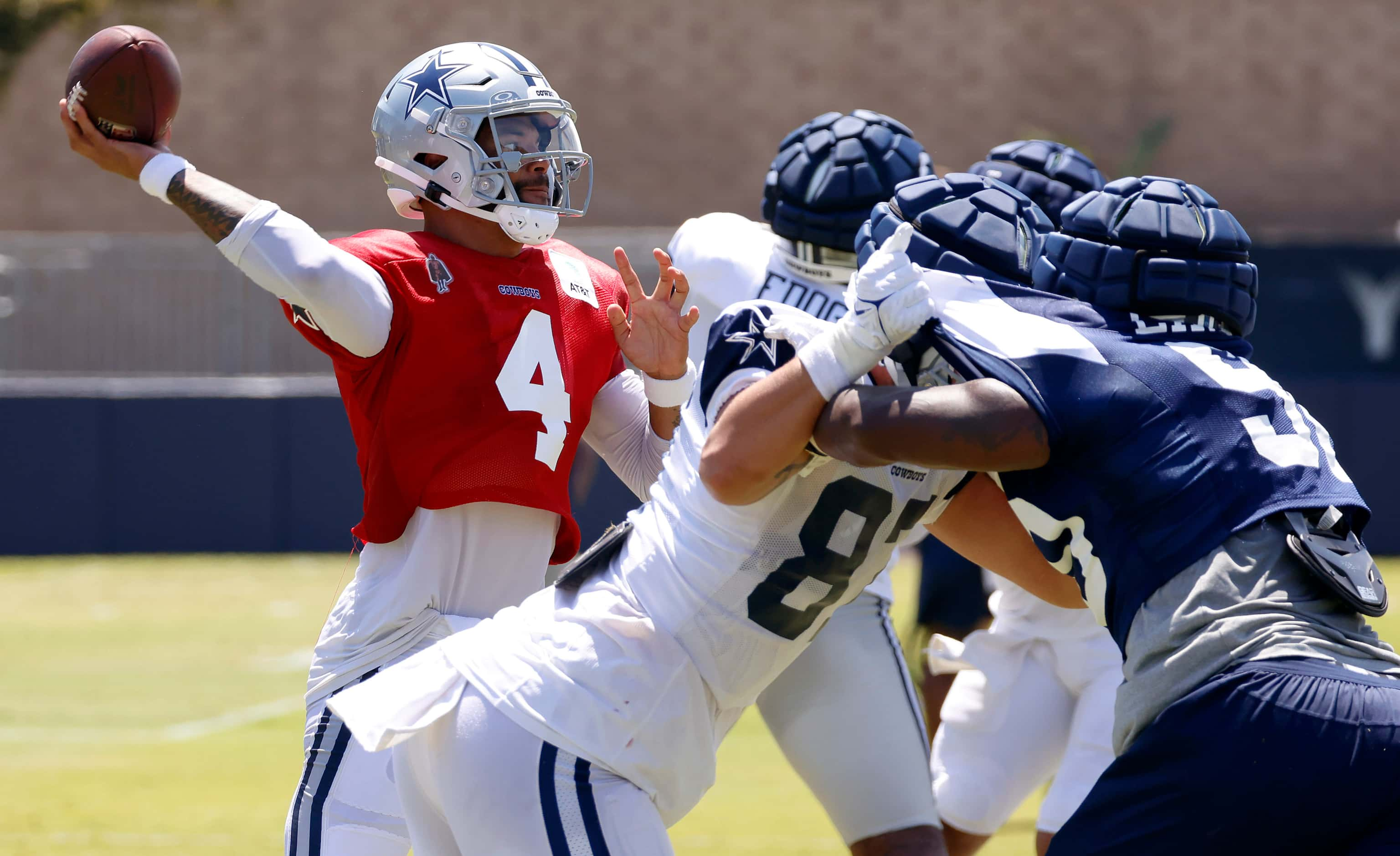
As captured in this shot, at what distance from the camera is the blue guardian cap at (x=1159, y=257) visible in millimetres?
2676

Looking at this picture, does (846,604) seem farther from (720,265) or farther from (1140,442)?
(720,265)

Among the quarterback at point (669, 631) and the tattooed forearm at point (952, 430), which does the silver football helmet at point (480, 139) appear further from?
the tattooed forearm at point (952, 430)

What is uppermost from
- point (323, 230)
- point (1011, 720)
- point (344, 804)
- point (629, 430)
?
point (629, 430)

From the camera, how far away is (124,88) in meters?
3.47

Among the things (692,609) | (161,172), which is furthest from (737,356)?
(161,172)

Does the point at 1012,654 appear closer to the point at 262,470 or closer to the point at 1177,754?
the point at 1177,754

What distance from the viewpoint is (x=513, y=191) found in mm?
3580

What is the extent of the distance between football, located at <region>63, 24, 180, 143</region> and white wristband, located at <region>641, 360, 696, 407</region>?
114cm

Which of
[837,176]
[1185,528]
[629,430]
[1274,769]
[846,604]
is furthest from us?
[837,176]

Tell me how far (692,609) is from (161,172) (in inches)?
57.7

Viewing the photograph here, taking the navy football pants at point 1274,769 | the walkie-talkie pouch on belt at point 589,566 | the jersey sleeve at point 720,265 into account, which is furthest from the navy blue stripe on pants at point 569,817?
the jersey sleeve at point 720,265

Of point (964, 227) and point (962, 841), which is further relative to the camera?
point (962, 841)

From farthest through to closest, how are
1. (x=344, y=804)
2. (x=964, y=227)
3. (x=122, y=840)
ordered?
(x=122, y=840) → (x=344, y=804) → (x=964, y=227)

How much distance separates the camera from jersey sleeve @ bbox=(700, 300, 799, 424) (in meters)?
2.76
